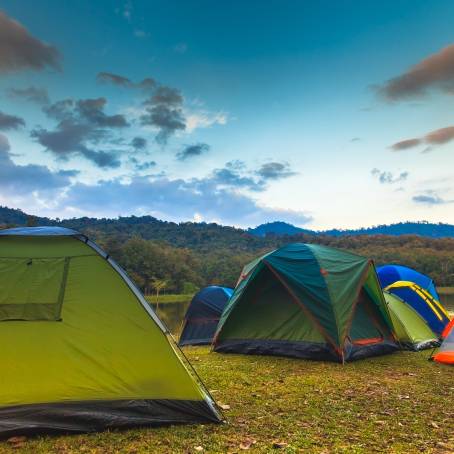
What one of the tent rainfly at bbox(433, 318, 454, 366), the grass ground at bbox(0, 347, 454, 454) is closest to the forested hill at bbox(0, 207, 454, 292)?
the grass ground at bbox(0, 347, 454, 454)

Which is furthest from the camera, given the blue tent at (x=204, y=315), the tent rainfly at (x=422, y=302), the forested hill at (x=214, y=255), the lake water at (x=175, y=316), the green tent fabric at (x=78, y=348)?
the forested hill at (x=214, y=255)

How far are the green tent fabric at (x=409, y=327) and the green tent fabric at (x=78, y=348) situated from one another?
7.78 meters

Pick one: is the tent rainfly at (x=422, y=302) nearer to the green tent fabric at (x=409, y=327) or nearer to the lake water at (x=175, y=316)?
the green tent fabric at (x=409, y=327)

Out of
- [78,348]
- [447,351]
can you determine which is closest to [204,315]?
[447,351]

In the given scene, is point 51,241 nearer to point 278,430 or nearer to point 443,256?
point 278,430

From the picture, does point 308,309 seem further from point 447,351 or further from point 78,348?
point 78,348

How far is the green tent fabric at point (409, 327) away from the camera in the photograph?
37.3ft

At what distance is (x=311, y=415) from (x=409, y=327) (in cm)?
734

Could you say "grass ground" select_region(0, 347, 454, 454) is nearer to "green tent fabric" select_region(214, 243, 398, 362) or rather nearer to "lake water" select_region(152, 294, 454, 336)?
"green tent fabric" select_region(214, 243, 398, 362)

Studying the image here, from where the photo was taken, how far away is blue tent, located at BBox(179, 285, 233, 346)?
48.3ft

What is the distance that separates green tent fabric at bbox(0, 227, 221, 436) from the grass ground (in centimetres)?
23

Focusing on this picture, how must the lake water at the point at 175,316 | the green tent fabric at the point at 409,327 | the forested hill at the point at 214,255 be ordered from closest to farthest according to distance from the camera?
the green tent fabric at the point at 409,327 < the lake water at the point at 175,316 < the forested hill at the point at 214,255

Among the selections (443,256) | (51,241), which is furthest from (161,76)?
(443,256)

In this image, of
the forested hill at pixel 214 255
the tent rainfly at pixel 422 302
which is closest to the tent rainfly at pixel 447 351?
the tent rainfly at pixel 422 302
